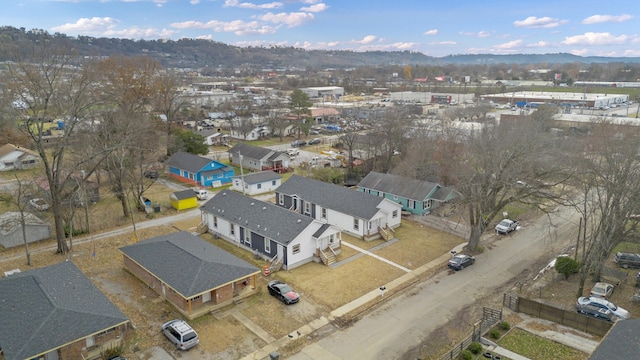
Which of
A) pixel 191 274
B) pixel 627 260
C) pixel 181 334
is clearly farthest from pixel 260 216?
pixel 627 260

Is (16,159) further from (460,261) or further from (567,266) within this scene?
(567,266)

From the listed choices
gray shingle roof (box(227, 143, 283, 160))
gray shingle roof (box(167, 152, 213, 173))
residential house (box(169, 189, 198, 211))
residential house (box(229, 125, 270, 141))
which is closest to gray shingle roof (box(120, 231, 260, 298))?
residential house (box(169, 189, 198, 211))

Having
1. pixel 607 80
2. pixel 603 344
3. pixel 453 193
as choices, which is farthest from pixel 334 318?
pixel 607 80

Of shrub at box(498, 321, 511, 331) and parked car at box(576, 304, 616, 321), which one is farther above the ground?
parked car at box(576, 304, 616, 321)

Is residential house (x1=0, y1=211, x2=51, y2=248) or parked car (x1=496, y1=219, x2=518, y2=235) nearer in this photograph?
residential house (x1=0, y1=211, x2=51, y2=248)

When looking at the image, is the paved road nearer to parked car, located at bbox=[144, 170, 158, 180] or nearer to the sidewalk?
the sidewalk

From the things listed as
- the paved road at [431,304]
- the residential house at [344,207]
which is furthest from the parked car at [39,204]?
the paved road at [431,304]
